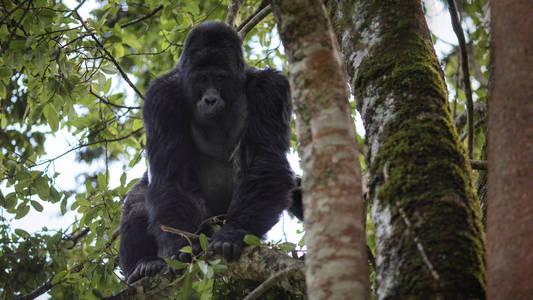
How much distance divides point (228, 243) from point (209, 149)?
5.13ft

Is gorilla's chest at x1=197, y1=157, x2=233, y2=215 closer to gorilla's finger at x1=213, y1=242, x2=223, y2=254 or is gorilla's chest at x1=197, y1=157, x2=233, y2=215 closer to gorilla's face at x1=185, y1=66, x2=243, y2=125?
gorilla's face at x1=185, y1=66, x2=243, y2=125

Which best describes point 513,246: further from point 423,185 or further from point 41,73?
point 41,73

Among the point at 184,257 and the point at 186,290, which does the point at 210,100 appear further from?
the point at 186,290

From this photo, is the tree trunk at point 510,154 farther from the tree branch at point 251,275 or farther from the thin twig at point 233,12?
the thin twig at point 233,12

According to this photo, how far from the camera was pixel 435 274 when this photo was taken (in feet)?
5.14

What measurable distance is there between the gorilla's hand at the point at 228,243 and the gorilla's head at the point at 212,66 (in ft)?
3.39

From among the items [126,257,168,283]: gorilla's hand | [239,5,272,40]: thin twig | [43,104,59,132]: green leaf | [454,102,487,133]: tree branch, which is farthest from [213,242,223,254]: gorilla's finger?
[454,102,487,133]: tree branch

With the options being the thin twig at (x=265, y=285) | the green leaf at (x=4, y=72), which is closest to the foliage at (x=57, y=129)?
the green leaf at (x=4, y=72)

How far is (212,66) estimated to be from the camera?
419 cm

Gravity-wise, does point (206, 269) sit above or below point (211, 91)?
below

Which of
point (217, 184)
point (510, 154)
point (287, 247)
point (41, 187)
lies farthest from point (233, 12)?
point (510, 154)

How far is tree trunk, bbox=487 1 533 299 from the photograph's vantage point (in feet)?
4.82

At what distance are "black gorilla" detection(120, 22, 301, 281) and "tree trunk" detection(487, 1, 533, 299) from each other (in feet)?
7.13

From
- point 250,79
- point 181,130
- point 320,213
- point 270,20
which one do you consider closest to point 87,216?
point 181,130
